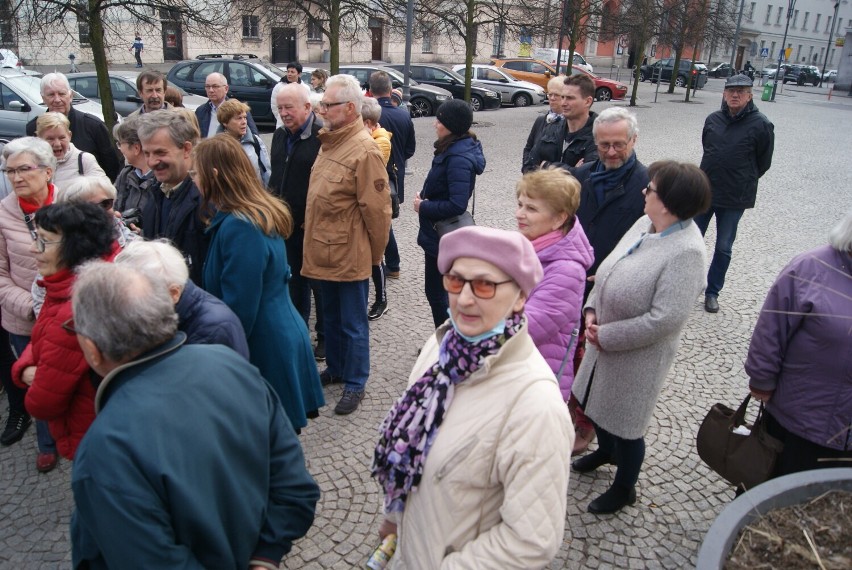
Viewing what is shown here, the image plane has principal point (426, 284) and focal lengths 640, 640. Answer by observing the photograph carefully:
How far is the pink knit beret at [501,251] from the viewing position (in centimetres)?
174

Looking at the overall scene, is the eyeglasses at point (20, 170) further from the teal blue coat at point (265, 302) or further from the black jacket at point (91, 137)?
the black jacket at point (91, 137)

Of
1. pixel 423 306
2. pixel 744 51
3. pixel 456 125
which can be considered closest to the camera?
pixel 456 125

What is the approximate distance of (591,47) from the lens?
175ft

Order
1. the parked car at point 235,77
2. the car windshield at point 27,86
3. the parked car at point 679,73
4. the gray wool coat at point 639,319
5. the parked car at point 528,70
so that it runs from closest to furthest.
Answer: the gray wool coat at point 639,319
the car windshield at point 27,86
the parked car at point 235,77
the parked car at point 528,70
the parked car at point 679,73

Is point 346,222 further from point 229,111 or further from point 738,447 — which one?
point 738,447

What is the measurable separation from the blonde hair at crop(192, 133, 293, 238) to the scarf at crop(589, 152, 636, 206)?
1.95 metres

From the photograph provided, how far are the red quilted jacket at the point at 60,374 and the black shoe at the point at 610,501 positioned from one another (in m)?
2.40

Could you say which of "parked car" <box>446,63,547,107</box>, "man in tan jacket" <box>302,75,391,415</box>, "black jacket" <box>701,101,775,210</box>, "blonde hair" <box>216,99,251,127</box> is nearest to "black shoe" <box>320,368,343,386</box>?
"man in tan jacket" <box>302,75,391,415</box>

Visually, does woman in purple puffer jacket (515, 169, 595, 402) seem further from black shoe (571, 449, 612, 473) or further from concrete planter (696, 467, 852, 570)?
concrete planter (696, 467, 852, 570)

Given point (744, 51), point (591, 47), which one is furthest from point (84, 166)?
point (744, 51)

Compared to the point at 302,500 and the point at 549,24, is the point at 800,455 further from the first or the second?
the point at 549,24

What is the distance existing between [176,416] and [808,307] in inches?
92.7

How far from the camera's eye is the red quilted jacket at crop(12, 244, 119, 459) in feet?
7.99

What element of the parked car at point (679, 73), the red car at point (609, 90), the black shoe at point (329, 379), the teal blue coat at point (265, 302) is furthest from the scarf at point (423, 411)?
the parked car at point (679, 73)
